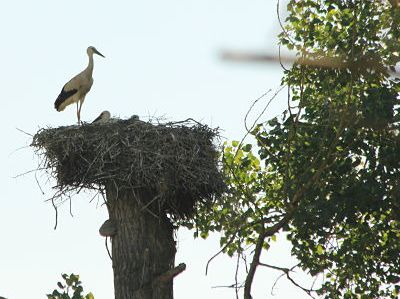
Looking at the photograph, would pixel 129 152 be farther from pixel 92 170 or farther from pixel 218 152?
pixel 218 152

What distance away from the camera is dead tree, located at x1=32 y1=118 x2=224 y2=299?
7410 millimetres

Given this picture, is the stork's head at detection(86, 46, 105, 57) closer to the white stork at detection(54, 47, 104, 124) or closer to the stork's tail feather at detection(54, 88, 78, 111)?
the white stork at detection(54, 47, 104, 124)

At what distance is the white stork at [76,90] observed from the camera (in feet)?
42.8

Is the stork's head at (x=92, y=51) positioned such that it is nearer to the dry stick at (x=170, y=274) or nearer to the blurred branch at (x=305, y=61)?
the dry stick at (x=170, y=274)

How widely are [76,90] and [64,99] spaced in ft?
0.95

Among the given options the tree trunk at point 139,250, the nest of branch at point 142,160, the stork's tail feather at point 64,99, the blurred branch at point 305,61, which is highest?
the stork's tail feather at point 64,99

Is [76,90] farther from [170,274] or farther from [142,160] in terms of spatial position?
[170,274]

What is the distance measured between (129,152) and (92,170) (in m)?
0.43

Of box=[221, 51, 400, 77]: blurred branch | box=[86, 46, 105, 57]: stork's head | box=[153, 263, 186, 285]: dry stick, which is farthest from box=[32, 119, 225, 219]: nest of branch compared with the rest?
box=[221, 51, 400, 77]: blurred branch

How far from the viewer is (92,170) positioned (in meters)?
8.23

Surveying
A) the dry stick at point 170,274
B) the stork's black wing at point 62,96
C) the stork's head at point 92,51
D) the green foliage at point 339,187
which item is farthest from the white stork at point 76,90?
the dry stick at point 170,274

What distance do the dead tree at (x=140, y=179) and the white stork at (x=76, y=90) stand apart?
3.82 meters

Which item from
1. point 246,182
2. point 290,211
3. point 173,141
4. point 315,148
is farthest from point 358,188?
point 290,211

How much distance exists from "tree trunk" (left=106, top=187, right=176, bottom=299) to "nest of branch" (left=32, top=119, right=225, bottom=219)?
0.14 metres
